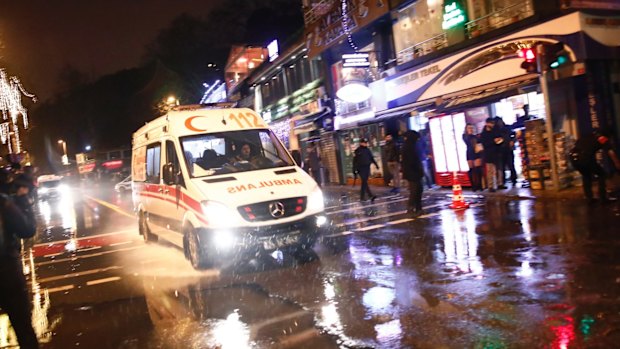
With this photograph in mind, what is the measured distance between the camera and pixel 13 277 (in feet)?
15.1

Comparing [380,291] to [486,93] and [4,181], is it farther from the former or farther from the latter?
[486,93]

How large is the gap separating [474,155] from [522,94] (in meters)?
2.10

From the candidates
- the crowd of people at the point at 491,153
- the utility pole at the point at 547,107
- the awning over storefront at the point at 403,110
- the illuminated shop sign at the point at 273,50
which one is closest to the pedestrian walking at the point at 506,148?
the crowd of people at the point at 491,153

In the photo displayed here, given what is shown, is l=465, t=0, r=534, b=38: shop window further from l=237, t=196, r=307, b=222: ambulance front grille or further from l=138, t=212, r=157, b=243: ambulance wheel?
l=138, t=212, r=157, b=243: ambulance wheel

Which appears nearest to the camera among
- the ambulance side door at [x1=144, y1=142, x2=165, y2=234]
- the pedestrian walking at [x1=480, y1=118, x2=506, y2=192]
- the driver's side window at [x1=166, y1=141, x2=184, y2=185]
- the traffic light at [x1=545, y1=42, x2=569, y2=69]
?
the driver's side window at [x1=166, y1=141, x2=184, y2=185]

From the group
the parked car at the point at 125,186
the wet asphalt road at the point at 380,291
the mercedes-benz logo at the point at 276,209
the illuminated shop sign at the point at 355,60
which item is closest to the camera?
the wet asphalt road at the point at 380,291

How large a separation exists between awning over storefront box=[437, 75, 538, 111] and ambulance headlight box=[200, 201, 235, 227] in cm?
908

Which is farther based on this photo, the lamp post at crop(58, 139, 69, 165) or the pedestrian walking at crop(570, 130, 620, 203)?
the lamp post at crop(58, 139, 69, 165)

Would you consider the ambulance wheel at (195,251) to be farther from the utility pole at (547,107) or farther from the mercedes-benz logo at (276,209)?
the utility pole at (547,107)

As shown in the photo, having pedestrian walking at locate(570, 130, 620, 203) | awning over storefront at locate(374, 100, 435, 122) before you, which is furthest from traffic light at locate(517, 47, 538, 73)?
awning over storefront at locate(374, 100, 435, 122)

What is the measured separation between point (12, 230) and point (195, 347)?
1978mm

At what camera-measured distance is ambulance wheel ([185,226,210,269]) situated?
337 inches

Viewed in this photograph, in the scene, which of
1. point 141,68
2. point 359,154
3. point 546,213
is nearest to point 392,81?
point 359,154

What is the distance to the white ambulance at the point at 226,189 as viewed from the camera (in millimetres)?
8109
